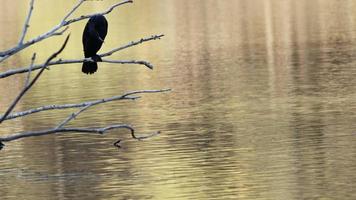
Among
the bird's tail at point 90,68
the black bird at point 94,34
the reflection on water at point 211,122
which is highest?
the black bird at point 94,34

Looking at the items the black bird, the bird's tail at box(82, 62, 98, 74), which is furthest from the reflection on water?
the bird's tail at box(82, 62, 98, 74)

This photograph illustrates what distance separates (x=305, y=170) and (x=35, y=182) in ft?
13.1

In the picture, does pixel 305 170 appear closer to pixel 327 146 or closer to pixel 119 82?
pixel 327 146

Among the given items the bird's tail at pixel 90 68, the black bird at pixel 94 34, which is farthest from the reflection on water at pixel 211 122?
the bird's tail at pixel 90 68

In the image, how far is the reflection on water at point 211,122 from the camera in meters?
16.3

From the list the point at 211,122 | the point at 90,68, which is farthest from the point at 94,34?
the point at 211,122

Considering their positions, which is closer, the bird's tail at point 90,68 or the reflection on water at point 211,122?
the bird's tail at point 90,68

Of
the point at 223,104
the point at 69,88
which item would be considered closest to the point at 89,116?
the point at 223,104

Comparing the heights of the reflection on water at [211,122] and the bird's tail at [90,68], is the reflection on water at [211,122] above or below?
below

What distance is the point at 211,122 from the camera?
23.6 meters

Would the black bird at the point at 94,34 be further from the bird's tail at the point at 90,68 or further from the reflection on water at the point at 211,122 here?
the reflection on water at the point at 211,122

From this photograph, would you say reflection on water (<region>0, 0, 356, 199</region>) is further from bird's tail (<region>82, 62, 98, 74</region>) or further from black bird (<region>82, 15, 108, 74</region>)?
bird's tail (<region>82, 62, 98, 74</region>)

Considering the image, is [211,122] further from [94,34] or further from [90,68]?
[90,68]

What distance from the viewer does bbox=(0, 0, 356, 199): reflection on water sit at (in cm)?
1627
